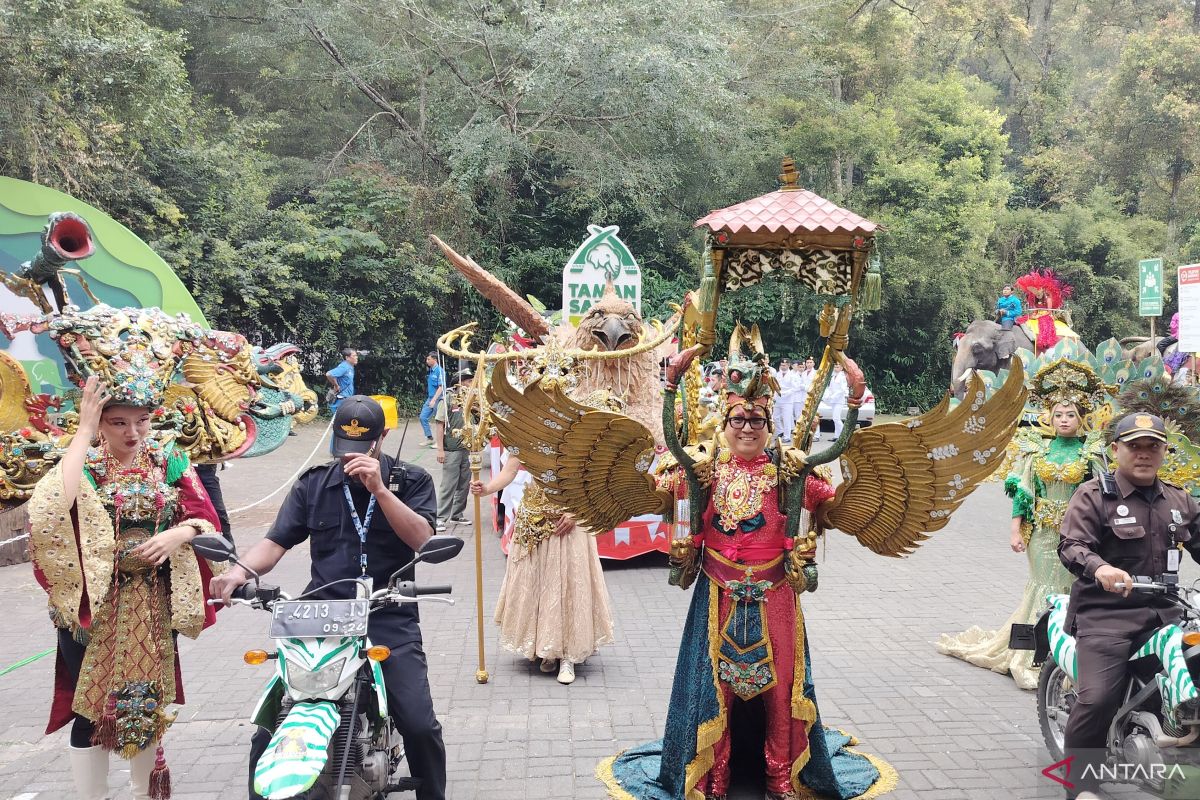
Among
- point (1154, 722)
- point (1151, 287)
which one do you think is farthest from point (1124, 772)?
point (1151, 287)

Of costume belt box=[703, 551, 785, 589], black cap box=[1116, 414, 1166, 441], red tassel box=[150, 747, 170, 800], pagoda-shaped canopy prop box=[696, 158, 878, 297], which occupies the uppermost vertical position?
pagoda-shaped canopy prop box=[696, 158, 878, 297]

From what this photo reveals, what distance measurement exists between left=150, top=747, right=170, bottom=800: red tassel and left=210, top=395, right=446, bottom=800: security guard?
76 cm

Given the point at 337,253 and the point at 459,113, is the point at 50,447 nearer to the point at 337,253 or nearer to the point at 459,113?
the point at 337,253

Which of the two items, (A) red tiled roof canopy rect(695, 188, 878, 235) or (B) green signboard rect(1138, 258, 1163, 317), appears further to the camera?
(B) green signboard rect(1138, 258, 1163, 317)

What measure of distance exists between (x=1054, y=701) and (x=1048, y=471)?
141 cm

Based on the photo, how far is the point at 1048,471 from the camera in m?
5.43

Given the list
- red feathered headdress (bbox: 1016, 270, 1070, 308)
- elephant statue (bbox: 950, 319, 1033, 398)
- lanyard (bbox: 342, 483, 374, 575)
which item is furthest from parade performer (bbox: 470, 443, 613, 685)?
red feathered headdress (bbox: 1016, 270, 1070, 308)

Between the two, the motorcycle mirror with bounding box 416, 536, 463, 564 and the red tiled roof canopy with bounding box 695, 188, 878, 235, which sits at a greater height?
the red tiled roof canopy with bounding box 695, 188, 878, 235

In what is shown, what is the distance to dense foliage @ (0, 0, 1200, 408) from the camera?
19.2 metres

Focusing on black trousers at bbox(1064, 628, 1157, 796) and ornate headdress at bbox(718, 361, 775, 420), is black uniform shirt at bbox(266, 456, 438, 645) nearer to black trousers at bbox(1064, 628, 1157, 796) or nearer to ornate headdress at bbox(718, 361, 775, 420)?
ornate headdress at bbox(718, 361, 775, 420)

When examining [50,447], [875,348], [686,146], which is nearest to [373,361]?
[686,146]

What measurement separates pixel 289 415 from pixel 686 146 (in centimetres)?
1823

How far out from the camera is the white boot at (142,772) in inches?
151

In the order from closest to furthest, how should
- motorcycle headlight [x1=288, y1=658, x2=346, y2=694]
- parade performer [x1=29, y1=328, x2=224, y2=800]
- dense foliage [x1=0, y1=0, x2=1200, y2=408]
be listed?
motorcycle headlight [x1=288, y1=658, x2=346, y2=694], parade performer [x1=29, y1=328, x2=224, y2=800], dense foliage [x1=0, y1=0, x2=1200, y2=408]
